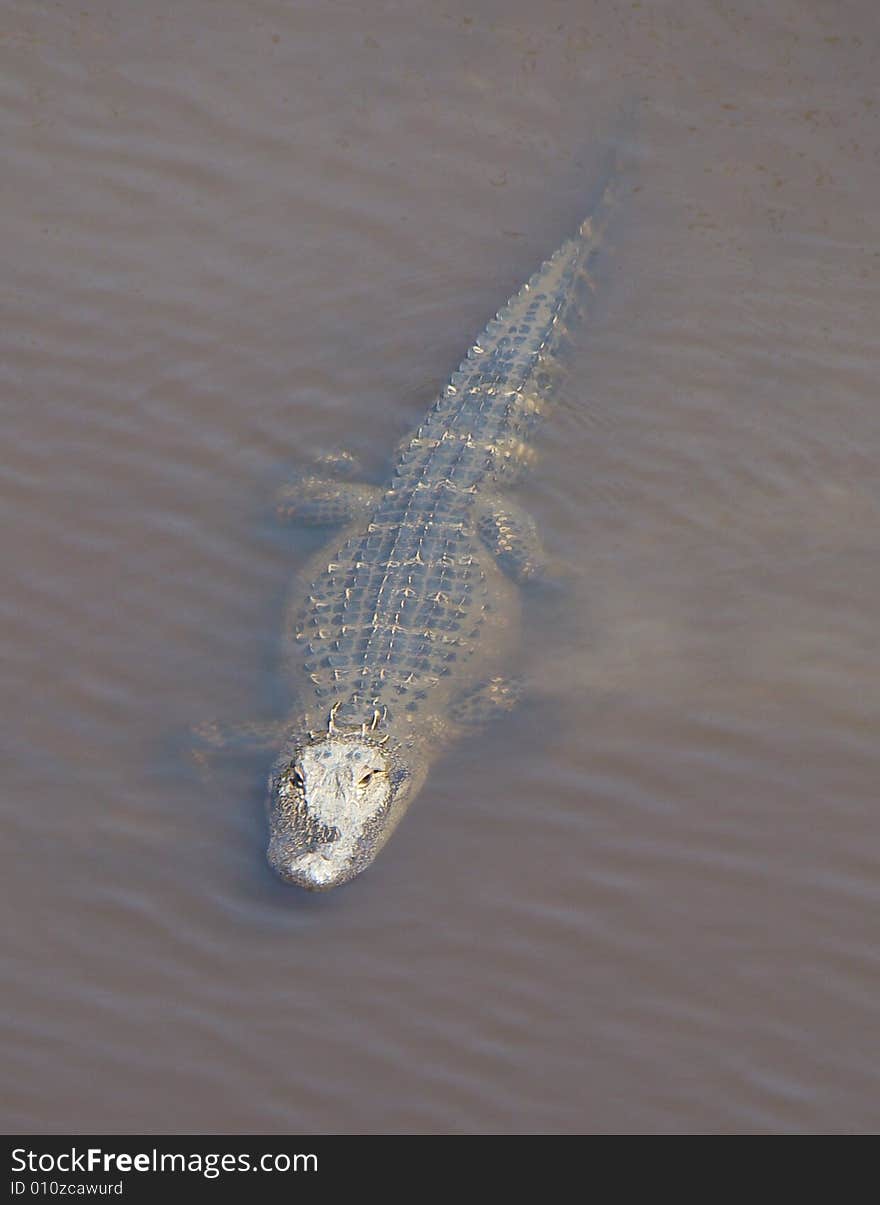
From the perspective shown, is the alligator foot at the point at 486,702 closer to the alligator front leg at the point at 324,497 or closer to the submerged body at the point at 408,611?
the submerged body at the point at 408,611

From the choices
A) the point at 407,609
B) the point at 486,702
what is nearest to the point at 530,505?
the point at 407,609

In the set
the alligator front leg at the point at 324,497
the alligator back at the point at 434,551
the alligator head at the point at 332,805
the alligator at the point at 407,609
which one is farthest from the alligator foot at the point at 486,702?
the alligator front leg at the point at 324,497

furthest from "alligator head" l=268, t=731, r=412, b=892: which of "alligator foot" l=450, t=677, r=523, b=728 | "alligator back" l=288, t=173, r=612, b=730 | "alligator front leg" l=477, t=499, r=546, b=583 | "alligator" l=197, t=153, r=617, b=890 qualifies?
"alligator front leg" l=477, t=499, r=546, b=583

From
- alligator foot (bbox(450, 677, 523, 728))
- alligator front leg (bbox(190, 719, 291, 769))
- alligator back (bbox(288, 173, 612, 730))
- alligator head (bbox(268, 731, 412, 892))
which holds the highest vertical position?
alligator back (bbox(288, 173, 612, 730))

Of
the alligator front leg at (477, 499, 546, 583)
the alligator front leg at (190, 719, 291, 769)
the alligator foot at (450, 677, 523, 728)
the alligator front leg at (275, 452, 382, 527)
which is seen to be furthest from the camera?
the alligator front leg at (275, 452, 382, 527)

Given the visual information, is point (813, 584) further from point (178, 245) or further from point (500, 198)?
point (178, 245)

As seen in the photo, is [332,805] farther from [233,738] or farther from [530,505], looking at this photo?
[530,505]

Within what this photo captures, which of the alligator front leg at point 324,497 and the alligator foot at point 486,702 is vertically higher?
the alligator front leg at point 324,497

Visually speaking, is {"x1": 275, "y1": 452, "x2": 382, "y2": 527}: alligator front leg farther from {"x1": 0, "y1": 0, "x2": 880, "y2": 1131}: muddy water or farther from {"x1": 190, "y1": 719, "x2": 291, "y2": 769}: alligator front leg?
{"x1": 190, "y1": 719, "x2": 291, "y2": 769}: alligator front leg
